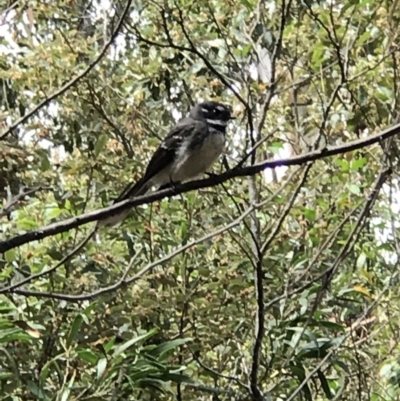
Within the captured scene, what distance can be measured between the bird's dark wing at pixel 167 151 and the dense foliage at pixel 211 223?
67 mm

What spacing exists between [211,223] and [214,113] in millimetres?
472

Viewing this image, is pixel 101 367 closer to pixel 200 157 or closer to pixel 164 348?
pixel 164 348

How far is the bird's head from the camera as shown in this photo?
3.58 metres

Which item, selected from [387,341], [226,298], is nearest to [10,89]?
[226,298]

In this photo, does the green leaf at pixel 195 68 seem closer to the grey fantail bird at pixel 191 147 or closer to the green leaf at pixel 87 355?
the grey fantail bird at pixel 191 147

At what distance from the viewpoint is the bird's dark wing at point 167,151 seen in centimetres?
341

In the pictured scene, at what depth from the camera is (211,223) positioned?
354cm

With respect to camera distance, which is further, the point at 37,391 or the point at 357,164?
the point at 357,164

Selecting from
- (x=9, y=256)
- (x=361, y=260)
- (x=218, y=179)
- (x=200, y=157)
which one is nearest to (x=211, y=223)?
(x=200, y=157)

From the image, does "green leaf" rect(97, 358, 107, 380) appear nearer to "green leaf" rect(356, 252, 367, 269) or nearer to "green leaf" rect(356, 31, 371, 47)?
"green leaf" rect(356, 252, 367, 269)

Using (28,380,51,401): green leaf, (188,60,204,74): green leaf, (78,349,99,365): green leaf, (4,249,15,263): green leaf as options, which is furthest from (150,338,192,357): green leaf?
(188,60,204,74): green leaf

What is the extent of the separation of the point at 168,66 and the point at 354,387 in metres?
1.64

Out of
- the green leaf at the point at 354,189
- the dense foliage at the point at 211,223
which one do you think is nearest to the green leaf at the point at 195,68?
the dense foliage at the point at 211,223

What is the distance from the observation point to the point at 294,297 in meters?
3.19
